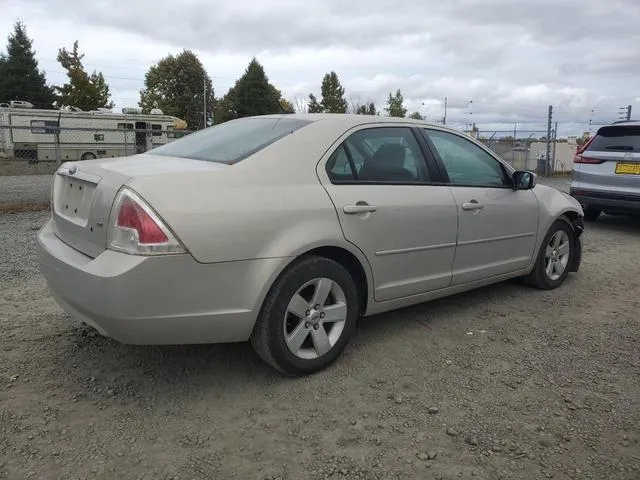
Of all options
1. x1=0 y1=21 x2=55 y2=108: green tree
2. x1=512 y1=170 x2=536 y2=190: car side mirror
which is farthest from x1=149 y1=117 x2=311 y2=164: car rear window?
x1=0 y1=21 x2=55 y2=108: green tree

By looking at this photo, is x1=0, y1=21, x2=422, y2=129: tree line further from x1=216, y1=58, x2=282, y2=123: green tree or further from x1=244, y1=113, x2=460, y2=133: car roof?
x1=244, y1=113, x2=460, y2=133: car roof

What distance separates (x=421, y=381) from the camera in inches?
124

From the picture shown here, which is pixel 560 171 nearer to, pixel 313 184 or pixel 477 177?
pixel 477 177

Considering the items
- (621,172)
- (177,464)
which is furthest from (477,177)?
(621,172)

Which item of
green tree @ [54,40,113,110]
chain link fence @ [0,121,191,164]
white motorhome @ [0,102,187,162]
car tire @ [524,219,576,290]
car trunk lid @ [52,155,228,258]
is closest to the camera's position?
car trunk lid @ [52,155,228,258]

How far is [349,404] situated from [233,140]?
1.78 m

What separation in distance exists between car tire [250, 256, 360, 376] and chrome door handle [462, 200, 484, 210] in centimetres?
119

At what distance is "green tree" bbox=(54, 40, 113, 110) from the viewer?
128 ft

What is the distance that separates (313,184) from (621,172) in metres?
6.51

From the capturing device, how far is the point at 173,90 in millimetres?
56562

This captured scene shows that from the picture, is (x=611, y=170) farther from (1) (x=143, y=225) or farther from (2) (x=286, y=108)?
(2) (x=286, y=108)

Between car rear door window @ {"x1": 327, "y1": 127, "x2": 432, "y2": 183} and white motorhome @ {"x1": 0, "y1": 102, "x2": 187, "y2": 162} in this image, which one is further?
white motorhome @ {"x1": 0, "y1": 102, "x2": 187, "y2": 162}

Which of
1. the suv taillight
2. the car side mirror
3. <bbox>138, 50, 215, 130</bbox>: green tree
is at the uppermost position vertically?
<bbox>138, 50, 215, 130</bbox>: green tree

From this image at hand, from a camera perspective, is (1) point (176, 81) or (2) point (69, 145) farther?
(1) point (176, 81)
